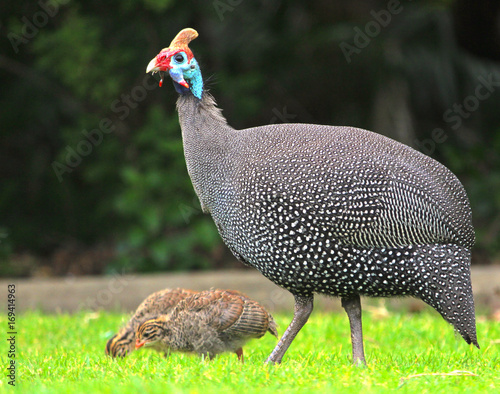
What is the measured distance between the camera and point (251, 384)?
363 centimetres

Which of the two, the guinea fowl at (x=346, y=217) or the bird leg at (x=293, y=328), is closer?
the guinea fowl at (x=346, y=217)

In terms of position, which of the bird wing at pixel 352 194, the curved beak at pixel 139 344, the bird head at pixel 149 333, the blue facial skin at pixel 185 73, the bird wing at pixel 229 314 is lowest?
the curved beak at pixel 139 344

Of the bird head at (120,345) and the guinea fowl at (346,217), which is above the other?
Result: the guinea fowl at (346,217)

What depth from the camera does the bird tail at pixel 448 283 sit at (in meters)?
4.17

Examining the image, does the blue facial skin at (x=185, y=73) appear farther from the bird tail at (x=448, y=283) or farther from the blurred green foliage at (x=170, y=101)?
the blurred green foliage at (x=170, y=101)

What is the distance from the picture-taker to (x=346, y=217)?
4137mm

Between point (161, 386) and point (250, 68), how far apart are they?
22.2 ft

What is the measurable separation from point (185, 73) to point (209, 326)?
5.42 ft

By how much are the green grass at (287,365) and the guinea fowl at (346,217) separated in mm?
375

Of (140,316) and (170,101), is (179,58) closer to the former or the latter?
(140,316)

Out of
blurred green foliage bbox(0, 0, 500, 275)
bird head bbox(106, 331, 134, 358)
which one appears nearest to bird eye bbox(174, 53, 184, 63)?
bird head bbox(106, 331, 134, 358)

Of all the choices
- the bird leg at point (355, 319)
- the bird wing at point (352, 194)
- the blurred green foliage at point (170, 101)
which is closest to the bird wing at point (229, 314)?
the bird leg at point (355, 319)

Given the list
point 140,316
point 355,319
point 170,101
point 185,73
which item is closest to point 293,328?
point 355,319

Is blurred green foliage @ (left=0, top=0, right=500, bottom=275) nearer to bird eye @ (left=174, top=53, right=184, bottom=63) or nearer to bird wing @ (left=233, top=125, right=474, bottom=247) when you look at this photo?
bird eye @ (left=174, top=53, right=184, bottom=63)
